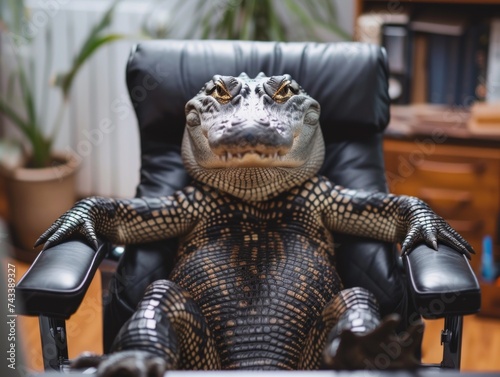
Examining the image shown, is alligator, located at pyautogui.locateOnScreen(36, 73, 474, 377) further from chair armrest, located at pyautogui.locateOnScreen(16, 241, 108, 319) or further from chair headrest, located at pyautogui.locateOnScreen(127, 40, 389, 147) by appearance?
chair headrest, located at pyautogui.locateOnScreen(127, 40, 389, 147)

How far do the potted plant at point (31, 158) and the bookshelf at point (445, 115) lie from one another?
1.09 metres

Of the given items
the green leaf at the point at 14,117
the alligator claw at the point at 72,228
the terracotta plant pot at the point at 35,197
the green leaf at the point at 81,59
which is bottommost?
the terracotta plant pot at the point at 35,197

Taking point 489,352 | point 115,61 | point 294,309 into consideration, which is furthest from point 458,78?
point 294,309

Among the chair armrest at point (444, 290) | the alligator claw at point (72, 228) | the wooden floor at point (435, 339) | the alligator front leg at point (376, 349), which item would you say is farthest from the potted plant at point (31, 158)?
the alligator front leg at point (376, 349)

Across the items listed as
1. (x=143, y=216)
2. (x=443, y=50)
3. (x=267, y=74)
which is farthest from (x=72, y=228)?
(x=443, y=50)

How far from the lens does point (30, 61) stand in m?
2.96

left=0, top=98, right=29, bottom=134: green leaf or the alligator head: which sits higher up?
the alligator head

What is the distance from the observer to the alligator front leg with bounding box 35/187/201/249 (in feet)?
5.48

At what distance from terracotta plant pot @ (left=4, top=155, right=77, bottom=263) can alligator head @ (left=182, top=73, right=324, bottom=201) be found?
1364mm

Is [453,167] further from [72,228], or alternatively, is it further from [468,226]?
[72,228]

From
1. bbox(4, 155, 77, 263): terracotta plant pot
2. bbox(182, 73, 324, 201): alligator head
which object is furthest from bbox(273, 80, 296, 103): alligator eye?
bbox(4, 155, 77, 263): terracotta plant pot

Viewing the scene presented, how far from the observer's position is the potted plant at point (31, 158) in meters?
2.79

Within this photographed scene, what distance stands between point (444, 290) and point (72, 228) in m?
0.77

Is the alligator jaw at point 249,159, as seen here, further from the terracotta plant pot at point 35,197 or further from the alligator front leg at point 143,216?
the terracotta plant pot at point 35,197
